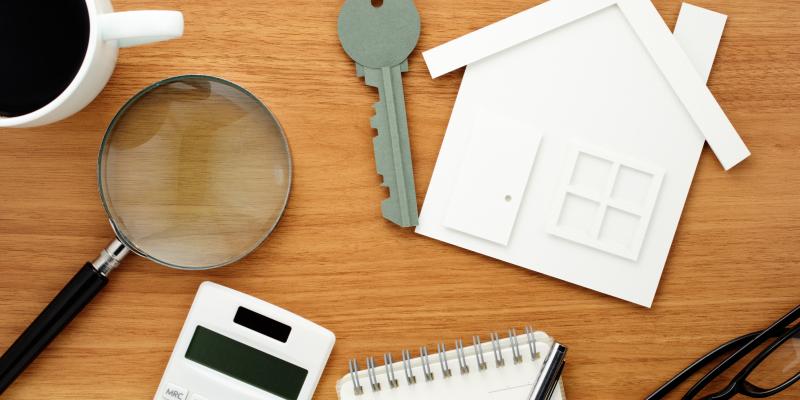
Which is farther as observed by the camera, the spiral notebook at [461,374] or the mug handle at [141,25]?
the spiral notebook at [461,374]

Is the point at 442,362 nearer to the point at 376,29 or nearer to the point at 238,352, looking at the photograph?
the point at 238,352

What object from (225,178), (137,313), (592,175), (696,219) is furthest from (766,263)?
(137,313)

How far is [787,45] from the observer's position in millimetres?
772

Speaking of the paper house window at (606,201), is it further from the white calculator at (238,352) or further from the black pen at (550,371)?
the white calculator at (238,352)

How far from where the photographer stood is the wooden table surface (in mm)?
749

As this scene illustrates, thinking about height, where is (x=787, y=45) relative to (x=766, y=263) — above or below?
above

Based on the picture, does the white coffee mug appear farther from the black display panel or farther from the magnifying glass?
the black display panel

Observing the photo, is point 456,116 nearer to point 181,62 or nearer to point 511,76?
point 511,76

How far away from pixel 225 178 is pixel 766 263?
637 mm

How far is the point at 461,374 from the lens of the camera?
0.75 m

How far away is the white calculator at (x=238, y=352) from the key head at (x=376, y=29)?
31cm

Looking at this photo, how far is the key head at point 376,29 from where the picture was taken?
0.74m

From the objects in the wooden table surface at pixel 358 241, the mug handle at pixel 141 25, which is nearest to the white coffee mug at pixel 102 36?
the mug handle at pixel 141 25

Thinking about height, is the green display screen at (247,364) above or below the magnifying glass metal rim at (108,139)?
below
